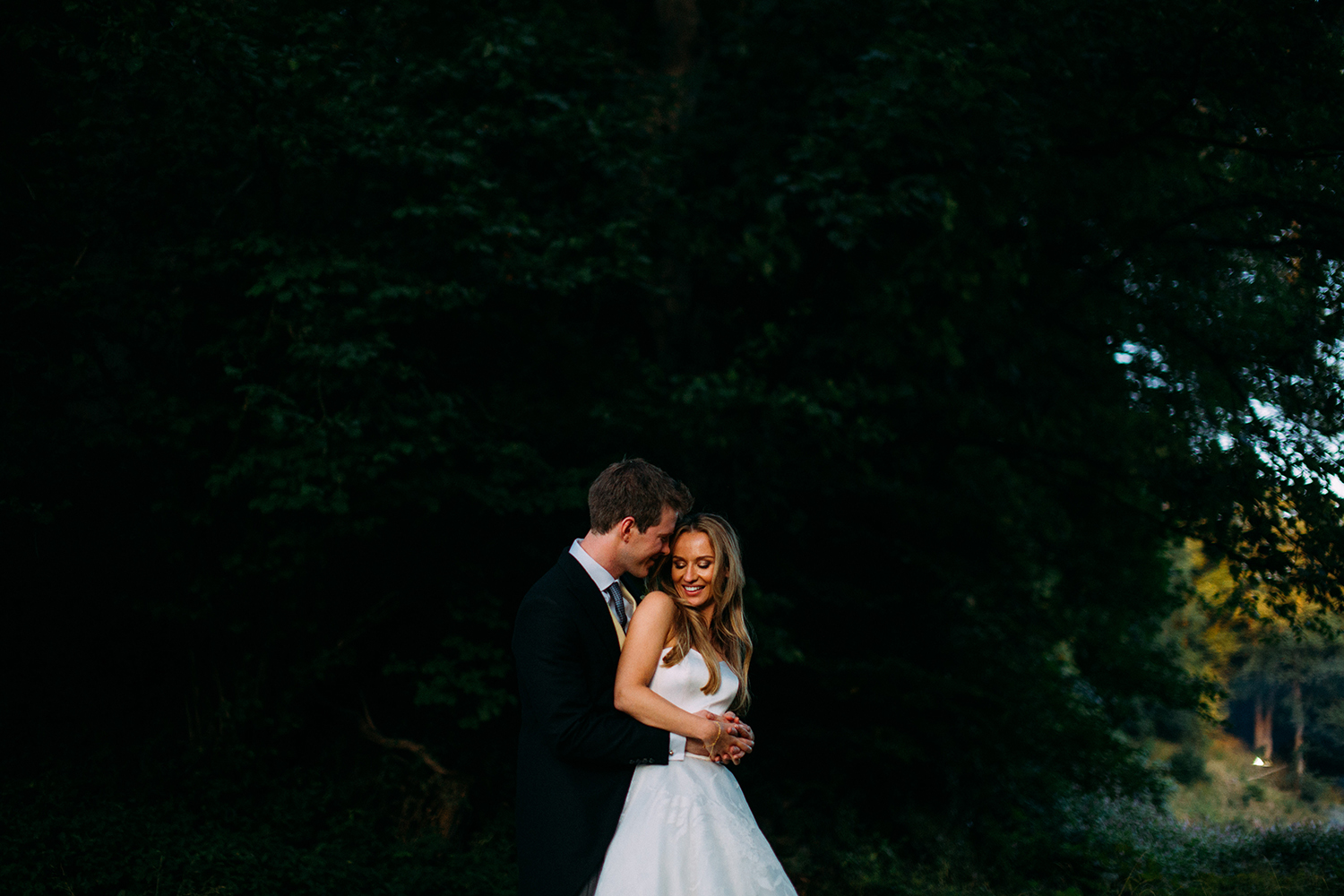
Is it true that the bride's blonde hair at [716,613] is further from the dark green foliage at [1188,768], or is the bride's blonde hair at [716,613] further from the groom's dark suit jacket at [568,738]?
the dark green foliage at [1188,768]

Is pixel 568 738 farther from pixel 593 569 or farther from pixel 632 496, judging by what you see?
pixel 632 496

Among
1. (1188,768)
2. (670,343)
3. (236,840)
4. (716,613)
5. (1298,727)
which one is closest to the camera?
(716,613)

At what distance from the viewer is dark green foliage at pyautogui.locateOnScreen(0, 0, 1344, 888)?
7.26m

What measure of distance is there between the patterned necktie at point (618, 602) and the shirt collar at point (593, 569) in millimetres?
55

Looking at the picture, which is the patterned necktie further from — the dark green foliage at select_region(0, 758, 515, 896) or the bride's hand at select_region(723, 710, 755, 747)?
the dark green foliage at select_region(0, 758, 515, 896)

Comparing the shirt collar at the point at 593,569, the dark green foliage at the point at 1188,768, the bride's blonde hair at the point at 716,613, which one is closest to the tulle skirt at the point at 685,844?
the bride's blonde hair at the point at 716,613

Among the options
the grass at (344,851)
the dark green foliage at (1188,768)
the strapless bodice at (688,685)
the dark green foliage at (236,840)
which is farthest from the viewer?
the dark green foliage at (1188,768)

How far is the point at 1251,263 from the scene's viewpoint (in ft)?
31.6

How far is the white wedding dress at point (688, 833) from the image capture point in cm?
310

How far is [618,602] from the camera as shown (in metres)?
3.38

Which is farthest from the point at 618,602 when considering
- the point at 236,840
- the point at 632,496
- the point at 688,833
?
the point at 236,840

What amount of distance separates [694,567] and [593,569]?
1.16 feet

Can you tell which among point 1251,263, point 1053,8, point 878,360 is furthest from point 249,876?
point 1251,263

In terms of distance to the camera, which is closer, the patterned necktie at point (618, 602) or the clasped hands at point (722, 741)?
the clasped hands at point (722, 741)
